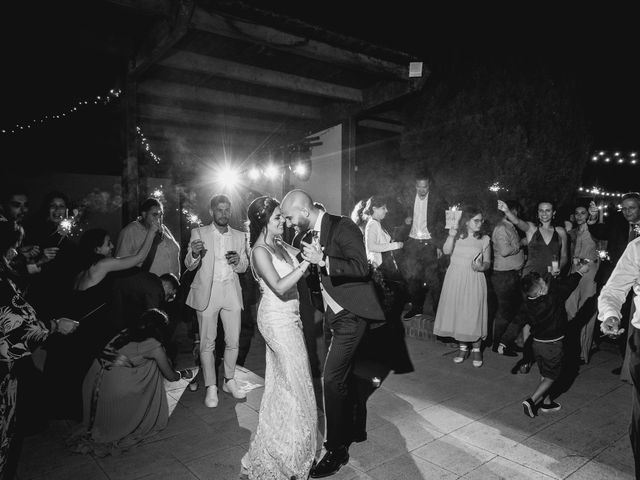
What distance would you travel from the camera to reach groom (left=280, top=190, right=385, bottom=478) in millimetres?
3234

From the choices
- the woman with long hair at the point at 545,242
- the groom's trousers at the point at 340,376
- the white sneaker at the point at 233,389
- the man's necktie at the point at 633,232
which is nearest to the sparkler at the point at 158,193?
the white sneaker at the point at 233,389

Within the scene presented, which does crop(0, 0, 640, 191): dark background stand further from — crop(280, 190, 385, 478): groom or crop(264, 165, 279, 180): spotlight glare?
crop(264, 165, 279, 180): spotlight glare

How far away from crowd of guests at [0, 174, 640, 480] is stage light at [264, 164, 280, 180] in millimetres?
5911

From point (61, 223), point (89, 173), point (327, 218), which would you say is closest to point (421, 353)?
point (327, 218)

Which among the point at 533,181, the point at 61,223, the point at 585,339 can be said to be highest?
the point at 533,181

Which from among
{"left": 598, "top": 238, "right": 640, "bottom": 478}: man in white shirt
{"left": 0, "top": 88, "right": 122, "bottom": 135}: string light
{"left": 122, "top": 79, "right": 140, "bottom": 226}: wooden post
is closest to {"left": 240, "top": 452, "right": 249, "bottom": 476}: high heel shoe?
{"left": 598, "top": 238, "right": 640, "bottom": 478}: man in white shirt

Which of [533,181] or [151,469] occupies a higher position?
[533,181]

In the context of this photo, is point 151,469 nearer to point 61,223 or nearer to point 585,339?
point 61,223

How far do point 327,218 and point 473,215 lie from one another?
299 centimetres

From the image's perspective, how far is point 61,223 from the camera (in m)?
5.41

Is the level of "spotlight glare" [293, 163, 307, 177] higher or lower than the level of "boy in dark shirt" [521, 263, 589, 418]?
higher

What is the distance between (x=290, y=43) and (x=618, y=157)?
552cm

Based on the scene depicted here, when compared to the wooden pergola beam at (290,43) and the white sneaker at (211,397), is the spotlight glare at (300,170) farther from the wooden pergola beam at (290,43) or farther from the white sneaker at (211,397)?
the white sneaker at (211,397)

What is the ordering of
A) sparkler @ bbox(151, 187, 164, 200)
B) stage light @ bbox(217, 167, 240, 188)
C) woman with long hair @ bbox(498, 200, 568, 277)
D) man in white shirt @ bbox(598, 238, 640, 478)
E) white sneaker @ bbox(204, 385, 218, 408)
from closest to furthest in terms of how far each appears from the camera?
man in white shirt @ bbox(598, 238, 640, 478)
white sneaker @ bbox(204, 385, 218, 408)
woman with long hair @ bbox(498, 200, 568, 277)
stage light @ bbox(217, 167, 240, 188)
sparkler @ bbox(151, 187, 164, 200)
